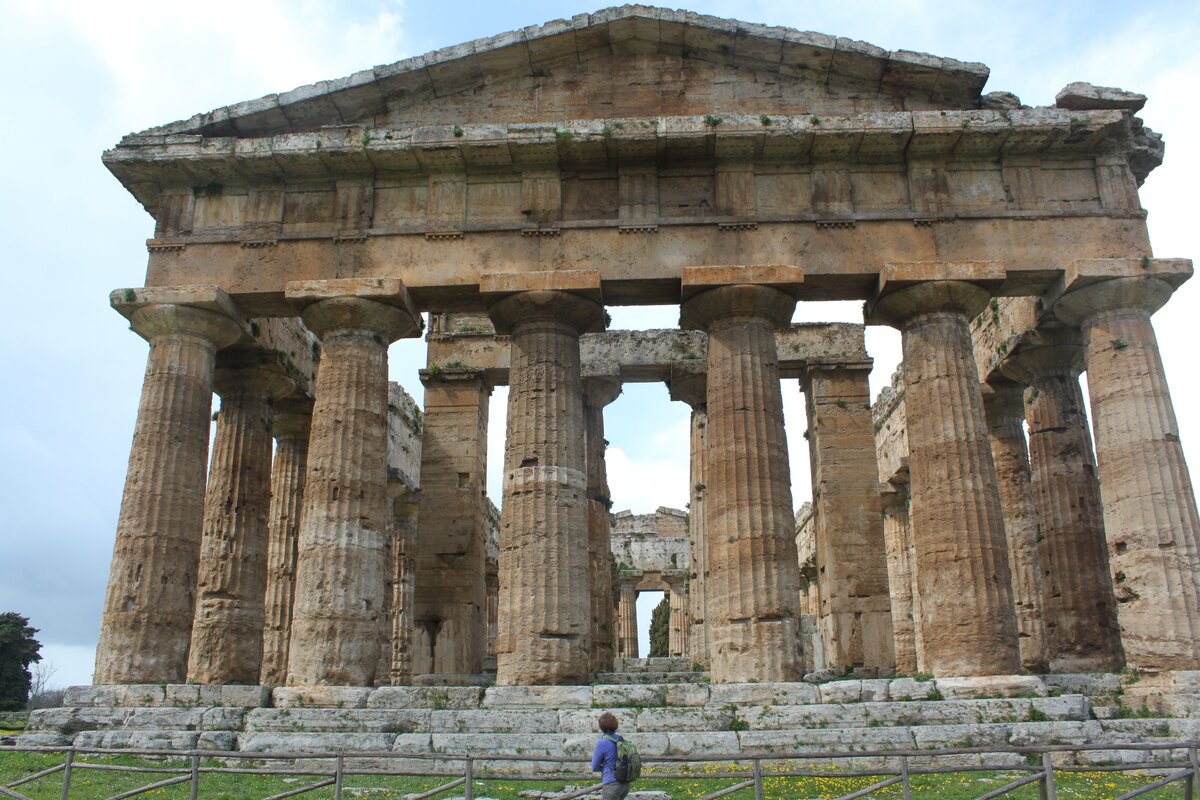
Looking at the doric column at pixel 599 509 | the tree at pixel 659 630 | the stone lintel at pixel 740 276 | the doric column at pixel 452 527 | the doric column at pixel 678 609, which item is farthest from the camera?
the tree at pixel 659 630

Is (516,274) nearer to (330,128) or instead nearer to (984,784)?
(330,128)

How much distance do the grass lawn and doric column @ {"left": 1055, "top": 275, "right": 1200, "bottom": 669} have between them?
339cm

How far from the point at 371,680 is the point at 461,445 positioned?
816cm

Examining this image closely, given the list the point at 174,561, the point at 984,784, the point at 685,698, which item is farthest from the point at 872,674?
the point at 174,561

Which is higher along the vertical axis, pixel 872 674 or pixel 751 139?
pixel 751 139

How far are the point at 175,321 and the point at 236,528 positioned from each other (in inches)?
173

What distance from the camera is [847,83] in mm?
18812

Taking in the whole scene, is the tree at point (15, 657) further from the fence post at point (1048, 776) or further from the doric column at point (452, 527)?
the fence post at point (1048, 776)

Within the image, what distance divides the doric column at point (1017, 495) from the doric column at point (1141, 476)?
4.31 m

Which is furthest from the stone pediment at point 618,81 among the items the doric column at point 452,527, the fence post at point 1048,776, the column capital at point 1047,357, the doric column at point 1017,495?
the fence post at point 1048,776

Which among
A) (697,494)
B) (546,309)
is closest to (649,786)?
(546,309)

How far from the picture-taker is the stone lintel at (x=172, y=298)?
706 inches

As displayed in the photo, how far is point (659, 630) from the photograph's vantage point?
181ft

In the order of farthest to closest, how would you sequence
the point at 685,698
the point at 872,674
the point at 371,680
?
1. the point at 872,674
2. the point at 371,680
3. the point at 685,698
